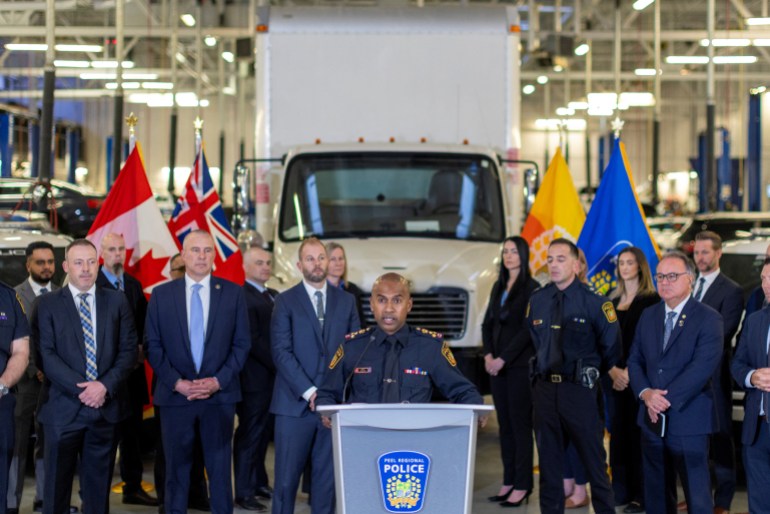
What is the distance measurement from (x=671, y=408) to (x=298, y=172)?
5.17m

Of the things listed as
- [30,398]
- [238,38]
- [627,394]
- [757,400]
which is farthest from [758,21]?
[30,398]

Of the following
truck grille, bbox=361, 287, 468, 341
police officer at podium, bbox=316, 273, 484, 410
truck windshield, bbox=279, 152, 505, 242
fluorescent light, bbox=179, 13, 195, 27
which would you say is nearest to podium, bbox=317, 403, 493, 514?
police officer at podium, bbox=316, 273, 484, 410

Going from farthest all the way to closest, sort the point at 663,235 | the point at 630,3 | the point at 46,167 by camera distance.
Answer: the point at 630,3 → the point at 663,235 → the point at 46,167

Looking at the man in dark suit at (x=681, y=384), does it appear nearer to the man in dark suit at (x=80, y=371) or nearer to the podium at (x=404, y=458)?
the podium at (x=404, y=458)

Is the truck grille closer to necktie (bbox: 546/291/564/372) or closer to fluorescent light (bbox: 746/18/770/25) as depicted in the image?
necktie (bbox: 546/291/564/372)

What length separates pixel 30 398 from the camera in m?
8.27

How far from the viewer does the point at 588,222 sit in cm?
1035

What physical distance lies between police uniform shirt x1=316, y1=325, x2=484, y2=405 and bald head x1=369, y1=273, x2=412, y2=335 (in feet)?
0.20

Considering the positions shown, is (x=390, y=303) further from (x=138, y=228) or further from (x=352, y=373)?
(x=138, y=228)

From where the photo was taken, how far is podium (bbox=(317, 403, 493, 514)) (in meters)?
4.90

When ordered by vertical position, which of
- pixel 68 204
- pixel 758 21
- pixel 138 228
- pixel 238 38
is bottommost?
pixel 138 228

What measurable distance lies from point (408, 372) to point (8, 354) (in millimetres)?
2548

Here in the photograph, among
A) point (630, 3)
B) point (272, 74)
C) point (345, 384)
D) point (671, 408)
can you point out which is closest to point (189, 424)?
point (345, 384)

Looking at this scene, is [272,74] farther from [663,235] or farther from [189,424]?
[663,235]
